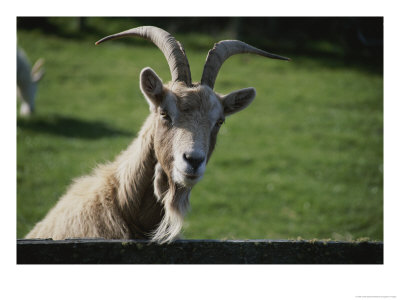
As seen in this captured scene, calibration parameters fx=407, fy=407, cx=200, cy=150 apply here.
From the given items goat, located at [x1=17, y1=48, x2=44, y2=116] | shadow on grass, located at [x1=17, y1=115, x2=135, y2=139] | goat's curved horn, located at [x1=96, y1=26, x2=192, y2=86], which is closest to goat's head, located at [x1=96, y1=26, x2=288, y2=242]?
goat's curved horn, located at [x1=96, y1=26, x2=192, y2=86]

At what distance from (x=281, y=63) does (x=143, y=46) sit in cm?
495

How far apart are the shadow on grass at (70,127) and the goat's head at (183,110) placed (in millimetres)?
7376

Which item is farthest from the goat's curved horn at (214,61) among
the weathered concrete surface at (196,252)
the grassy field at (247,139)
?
the grassy field at (247,139)

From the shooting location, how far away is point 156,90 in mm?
3252

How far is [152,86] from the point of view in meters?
3.30

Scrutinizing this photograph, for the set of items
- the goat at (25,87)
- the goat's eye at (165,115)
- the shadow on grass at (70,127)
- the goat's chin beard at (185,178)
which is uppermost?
the goat at (25,87)

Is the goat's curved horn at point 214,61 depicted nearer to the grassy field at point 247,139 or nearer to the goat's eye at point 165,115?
the goat's eye at point 165,115

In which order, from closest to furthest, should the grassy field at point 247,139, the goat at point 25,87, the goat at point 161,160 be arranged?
the goat at point 161,160
the grassy field at point 247,139
the goat at point 25,87

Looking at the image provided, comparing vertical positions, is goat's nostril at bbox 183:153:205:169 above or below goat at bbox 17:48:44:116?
below

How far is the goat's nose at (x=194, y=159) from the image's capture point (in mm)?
2871

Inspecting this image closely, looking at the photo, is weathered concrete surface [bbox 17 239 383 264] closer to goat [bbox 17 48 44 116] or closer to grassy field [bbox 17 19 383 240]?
grassy field [bbox 17 19 383 240]

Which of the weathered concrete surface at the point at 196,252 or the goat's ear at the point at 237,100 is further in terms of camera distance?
the goat's ear at the point at 237,100

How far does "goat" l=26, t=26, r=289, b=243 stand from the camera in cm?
306

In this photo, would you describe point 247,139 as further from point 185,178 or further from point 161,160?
point 185,178
